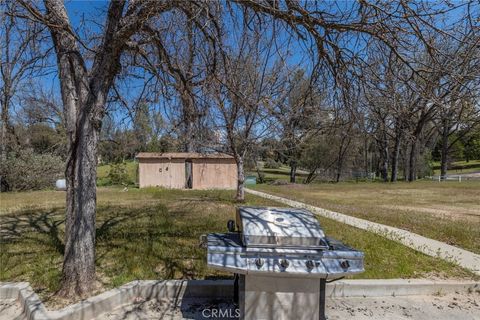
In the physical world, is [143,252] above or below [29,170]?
below

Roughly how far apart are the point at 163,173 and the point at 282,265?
20598mm

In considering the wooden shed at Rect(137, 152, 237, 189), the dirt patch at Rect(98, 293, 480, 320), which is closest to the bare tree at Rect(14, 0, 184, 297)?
the dirt patch at Rect(98, 293, 480, 320)

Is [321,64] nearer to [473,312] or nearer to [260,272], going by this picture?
[260,272]

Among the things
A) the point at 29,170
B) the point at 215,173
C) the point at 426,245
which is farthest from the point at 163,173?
the point at 426,245

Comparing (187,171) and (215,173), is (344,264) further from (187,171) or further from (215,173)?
(187,171)

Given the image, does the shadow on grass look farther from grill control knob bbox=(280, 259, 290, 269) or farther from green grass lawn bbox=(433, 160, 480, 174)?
green grass lawn bbox=(433, 160, 480, 174)

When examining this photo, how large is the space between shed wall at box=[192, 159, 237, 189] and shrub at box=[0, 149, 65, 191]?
26.7 feet

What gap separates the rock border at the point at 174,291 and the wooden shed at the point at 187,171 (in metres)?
18.2

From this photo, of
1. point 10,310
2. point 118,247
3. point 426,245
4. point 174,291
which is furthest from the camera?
point 426,245

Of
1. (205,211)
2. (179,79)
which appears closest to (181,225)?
(205,211)

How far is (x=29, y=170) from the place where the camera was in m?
20.3

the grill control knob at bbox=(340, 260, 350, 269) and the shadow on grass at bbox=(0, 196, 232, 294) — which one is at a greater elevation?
the grill control knob at bbox=(340, 260, 350, 269)

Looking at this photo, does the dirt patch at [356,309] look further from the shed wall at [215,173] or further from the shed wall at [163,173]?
the shed wall at [163,173]

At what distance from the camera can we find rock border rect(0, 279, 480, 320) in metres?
3.54
